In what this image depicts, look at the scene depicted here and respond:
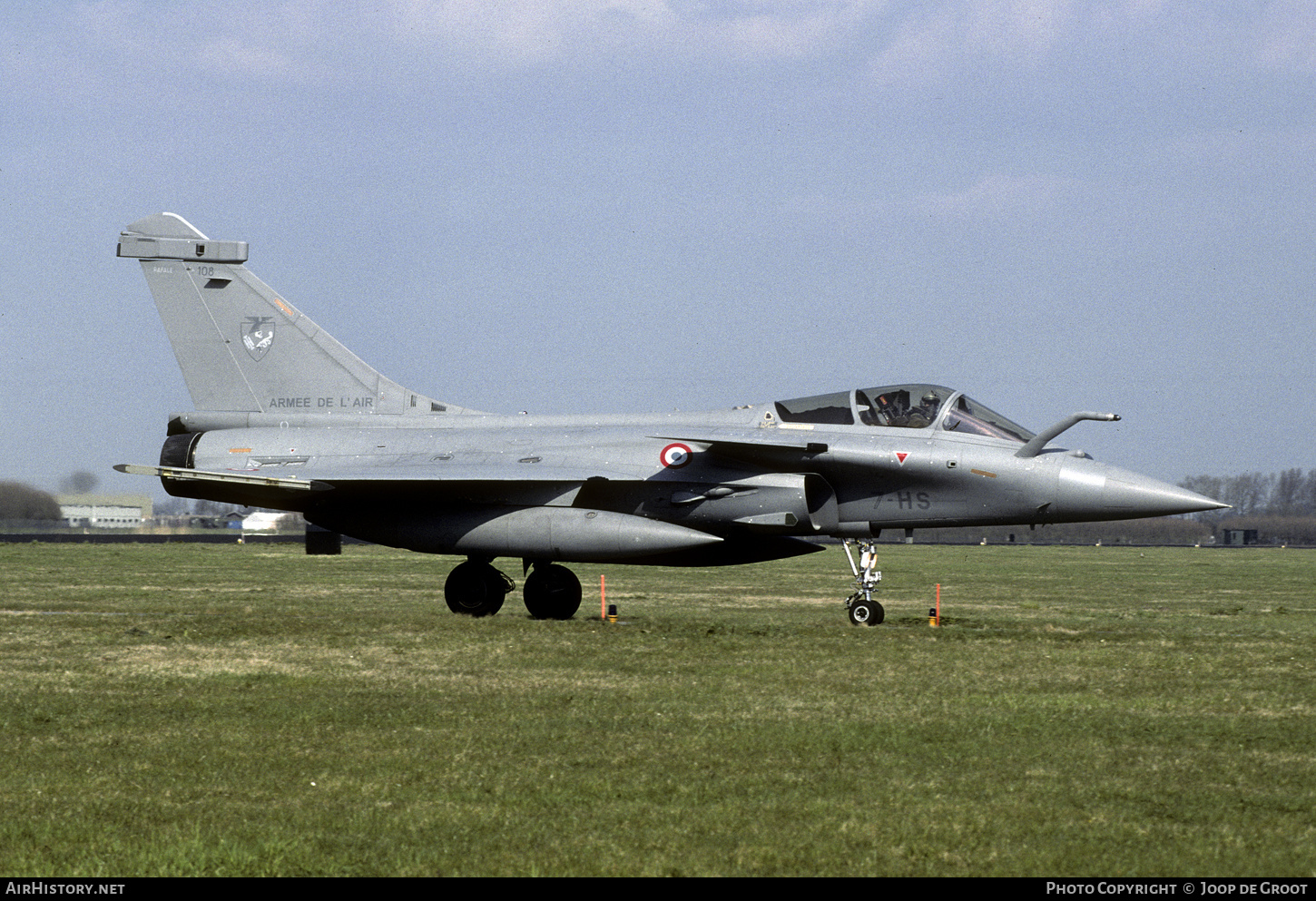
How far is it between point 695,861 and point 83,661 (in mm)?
8589

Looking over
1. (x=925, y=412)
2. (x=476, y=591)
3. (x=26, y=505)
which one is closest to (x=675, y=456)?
(x=925, y=412)

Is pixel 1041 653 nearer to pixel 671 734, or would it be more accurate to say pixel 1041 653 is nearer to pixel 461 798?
pixel 671 734

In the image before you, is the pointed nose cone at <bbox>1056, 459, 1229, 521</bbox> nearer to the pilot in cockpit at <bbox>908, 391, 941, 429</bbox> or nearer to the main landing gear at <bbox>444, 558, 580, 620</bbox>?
the pilot in cockpit at <bbox>908, 391, 941, 429</bbox>

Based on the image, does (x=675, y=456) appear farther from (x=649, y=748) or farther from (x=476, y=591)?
(x=649, y=748)

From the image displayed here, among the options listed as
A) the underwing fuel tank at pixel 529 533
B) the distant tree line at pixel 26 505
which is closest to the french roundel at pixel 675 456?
the underwing fuel tank at pixel 529 533

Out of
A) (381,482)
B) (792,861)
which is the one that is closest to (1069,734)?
(792,861)

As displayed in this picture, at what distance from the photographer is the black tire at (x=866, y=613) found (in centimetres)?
1695

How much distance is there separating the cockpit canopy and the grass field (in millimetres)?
2443

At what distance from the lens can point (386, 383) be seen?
19.9 meters

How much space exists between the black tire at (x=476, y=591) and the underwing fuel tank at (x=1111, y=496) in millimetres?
7198

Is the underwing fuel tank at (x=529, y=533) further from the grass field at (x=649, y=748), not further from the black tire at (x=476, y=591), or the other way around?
the grass field at (x=649, y=748)

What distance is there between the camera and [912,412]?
1667 cm

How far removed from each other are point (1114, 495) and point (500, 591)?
7910mm
